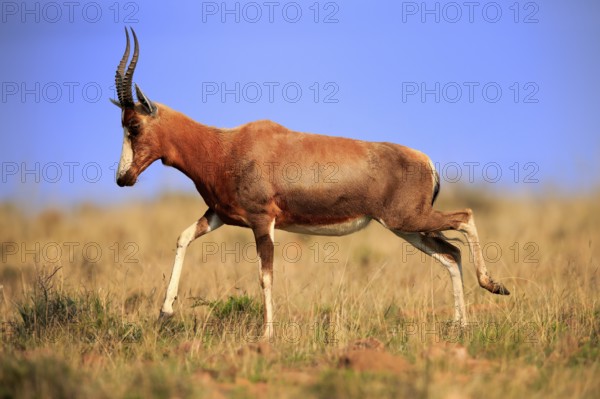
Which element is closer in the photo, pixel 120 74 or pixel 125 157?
pixel 120 74

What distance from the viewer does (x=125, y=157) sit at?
848 cm

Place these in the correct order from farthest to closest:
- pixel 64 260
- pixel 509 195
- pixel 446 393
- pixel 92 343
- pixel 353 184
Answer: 1. pixel 509 195
2. pixel 64 260
3. pixel 353 184
4. pixel 92 343
5. pixel 446 393

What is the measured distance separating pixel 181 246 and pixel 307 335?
1.89 meters

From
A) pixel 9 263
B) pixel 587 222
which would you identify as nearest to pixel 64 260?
pixel 9 263

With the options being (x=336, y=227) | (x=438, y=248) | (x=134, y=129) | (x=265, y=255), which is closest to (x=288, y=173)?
(x=336, y=227)

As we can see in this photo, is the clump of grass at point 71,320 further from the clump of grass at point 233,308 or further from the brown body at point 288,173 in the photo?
the brown body at point 288,173

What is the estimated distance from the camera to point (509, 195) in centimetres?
2222

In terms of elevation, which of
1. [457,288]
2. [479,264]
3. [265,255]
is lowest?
[457,288]

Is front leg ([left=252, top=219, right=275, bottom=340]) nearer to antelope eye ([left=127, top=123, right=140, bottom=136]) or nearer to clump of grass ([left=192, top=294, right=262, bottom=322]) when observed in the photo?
clump of grass ([left=192, top=294, right=262, bottom=322])

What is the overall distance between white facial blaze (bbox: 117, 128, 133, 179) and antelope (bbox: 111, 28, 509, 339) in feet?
0.04

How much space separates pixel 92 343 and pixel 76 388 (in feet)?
6.89

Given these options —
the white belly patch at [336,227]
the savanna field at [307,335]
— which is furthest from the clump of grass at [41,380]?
the white belly patch at [336,227]

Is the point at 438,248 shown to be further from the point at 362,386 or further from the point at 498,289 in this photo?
the point at 362,386

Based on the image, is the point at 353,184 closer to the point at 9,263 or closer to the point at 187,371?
the point at 187,371
